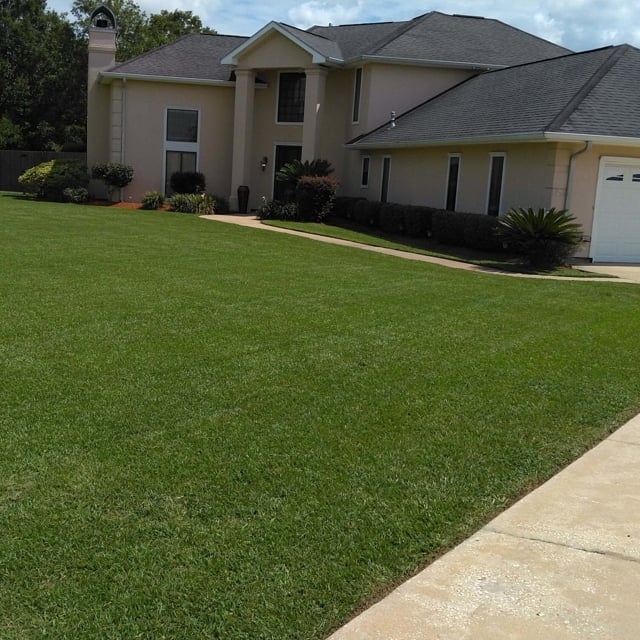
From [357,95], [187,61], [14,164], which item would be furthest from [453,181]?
A: [14,164]

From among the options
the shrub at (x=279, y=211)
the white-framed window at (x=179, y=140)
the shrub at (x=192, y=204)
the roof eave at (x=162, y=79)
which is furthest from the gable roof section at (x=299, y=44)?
the shrub at (x=279, y=211)

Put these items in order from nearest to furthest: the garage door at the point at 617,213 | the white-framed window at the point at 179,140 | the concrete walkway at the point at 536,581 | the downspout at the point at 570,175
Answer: the concrete walkway at the point at 536,581, the downspout at the point at 570,175, the garage door at the point at 617,213, the white-framed window at the point at 179,140

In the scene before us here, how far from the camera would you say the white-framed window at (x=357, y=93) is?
2756cm

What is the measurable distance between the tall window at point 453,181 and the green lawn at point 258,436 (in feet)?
38.7

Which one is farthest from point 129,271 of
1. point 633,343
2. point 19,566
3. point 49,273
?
point 19,566

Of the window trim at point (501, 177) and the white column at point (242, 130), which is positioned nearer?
the window trim at point (501, 177)

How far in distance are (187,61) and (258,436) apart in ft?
93.6

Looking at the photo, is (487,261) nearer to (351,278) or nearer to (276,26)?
(351,278)

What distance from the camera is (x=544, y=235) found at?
16.5m

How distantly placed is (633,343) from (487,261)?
9.40 metres

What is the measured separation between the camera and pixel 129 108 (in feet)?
97.5

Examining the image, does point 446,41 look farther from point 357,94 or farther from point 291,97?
point 291,97

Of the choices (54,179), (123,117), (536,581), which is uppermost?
(123,117)

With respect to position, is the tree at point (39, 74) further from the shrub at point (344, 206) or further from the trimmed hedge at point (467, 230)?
the trimmed hedge at point (467, 230)
